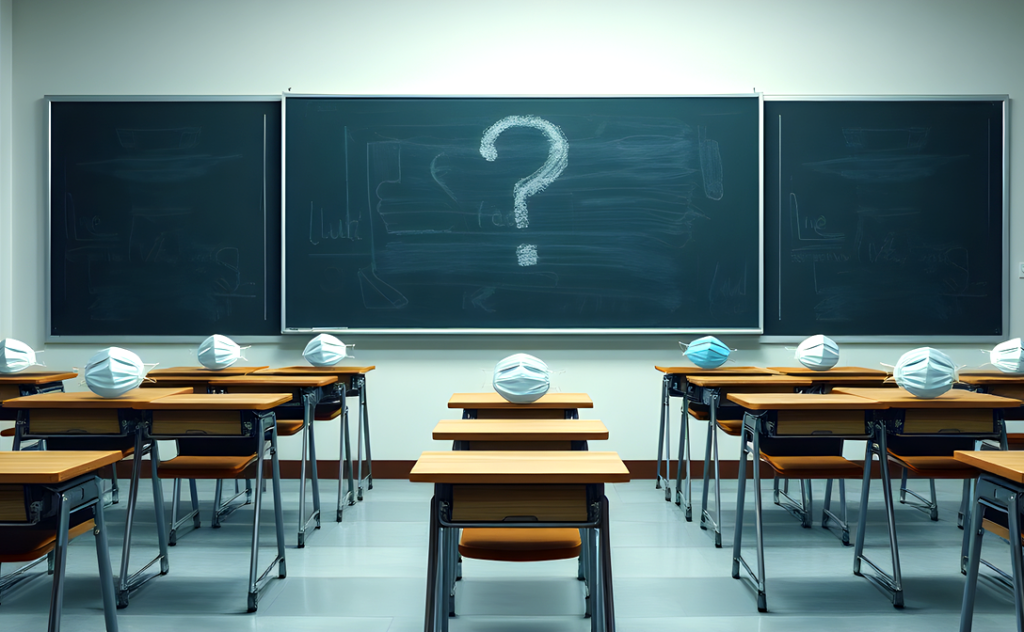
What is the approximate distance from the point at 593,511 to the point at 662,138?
3438mm

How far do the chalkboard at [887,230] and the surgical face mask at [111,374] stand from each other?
3.75 metres

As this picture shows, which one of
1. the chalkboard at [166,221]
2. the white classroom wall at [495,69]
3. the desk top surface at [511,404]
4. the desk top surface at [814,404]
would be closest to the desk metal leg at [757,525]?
the desk top surface at [814,404]

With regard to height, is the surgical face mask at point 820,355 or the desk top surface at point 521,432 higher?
the surgical face mask at point 820,355

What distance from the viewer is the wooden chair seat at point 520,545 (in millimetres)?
1799

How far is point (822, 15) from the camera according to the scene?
459cm

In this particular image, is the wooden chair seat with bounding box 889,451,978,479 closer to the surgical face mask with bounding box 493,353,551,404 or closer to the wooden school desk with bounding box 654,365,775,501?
the wooden school desk with bounding box 654,365,775,501

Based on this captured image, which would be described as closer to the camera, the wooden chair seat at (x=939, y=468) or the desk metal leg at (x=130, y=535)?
the desk metal leg at (x=130, y=535)

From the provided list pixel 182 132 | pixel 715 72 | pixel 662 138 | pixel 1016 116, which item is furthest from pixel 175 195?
pixel 1016 116

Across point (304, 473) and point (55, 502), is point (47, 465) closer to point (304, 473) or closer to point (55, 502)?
point (55, 502)

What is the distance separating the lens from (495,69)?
4.57 metres

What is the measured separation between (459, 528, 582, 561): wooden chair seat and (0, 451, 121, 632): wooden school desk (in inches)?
39.0

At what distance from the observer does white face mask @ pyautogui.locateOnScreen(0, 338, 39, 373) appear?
3.60 m

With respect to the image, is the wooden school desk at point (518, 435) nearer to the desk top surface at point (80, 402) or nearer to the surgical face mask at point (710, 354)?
the desk top surface at point (80, 402)

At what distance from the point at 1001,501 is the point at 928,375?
→ 3.07 feet
